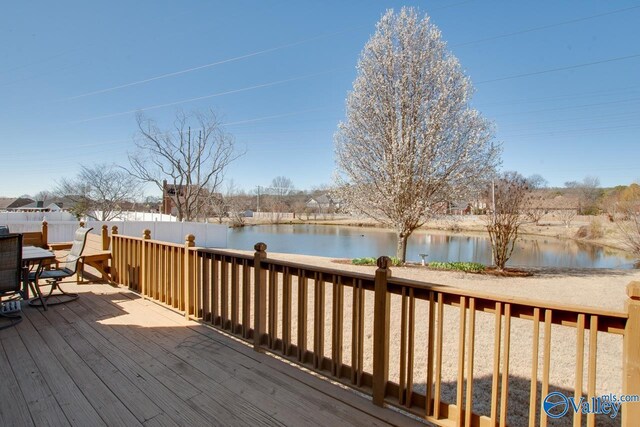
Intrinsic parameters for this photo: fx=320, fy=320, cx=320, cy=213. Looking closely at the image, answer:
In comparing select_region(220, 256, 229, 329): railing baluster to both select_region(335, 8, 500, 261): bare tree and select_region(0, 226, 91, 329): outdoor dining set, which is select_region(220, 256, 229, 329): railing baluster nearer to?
select_region(0, 226, 91, 329): outdoor dining set

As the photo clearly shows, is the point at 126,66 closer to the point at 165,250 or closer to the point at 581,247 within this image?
the point at 165,250

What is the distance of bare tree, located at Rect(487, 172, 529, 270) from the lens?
9117 millimetres

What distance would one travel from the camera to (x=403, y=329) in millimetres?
2021

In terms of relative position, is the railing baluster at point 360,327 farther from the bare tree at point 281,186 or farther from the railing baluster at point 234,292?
the bare tree at point 281,186

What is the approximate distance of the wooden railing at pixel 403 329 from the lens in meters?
1.50

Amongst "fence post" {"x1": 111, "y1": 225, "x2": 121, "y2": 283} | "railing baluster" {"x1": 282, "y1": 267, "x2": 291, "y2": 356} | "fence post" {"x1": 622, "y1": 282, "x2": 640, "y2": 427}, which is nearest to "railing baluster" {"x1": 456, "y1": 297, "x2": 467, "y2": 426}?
"fence post" {"x1": 622, "y1": 282, "x2": 640, "y2": 427}

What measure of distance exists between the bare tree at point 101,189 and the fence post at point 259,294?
21.3 meters

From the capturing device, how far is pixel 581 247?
18.1 meters

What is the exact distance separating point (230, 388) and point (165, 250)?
2.25 metres

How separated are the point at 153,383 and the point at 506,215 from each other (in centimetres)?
976

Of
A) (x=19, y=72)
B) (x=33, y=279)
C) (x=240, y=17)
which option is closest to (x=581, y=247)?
(x=240, y=17)

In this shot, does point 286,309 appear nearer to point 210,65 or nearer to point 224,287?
point 224,287

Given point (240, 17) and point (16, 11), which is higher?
point (240, 17)

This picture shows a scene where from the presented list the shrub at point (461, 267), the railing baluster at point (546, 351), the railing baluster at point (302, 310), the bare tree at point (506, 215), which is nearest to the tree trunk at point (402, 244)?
the shrub at point (461, 267)
